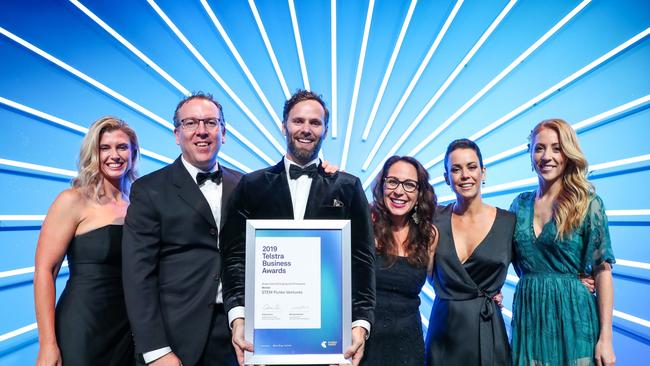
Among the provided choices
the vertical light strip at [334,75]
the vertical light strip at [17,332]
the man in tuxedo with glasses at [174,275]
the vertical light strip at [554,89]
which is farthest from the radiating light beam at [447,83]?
the vertical light strip at [17,332]

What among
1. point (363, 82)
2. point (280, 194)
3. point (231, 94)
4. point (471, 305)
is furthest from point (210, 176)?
point (363, 82)

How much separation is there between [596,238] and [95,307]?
2674mm

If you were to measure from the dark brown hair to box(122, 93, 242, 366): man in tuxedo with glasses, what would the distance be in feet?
3.07

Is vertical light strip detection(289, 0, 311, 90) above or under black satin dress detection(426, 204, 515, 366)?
above

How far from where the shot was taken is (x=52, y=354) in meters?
2.25

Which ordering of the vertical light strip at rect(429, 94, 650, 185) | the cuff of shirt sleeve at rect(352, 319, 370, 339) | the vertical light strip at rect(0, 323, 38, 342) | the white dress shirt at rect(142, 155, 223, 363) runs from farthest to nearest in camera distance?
the vertical light strip at rect(429, 94, 650, 185) < the vertical light strip at rect(0, 323, 38, 342) < the white dress shirt at rect(142, 155, 223, 363) < the cuff of shirt sleeve at rect(352, 319, 370, 339)

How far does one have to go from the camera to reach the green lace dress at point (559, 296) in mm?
2494

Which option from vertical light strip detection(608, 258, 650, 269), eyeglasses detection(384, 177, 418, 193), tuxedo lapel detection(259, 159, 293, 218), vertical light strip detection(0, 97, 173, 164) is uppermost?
vertical light strip detection(0, 97, 173, 164)

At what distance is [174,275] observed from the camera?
2.10 meters

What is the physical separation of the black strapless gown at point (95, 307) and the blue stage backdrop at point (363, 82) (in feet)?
3.72

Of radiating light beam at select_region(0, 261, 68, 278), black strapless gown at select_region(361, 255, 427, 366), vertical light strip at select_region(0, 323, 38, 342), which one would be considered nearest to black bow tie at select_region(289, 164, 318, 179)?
black strapless gown at select_region(361, 255, 427, 366)

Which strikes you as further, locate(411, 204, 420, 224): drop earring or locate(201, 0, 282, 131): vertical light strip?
locate(201, 0, 282, 131): vertical light strip

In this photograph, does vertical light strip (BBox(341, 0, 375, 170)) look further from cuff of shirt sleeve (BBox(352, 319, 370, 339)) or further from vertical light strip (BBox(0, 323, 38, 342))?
vertical light strip (BBox(0, 323, 38, 342))

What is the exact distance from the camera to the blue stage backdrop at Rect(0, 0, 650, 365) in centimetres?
340
